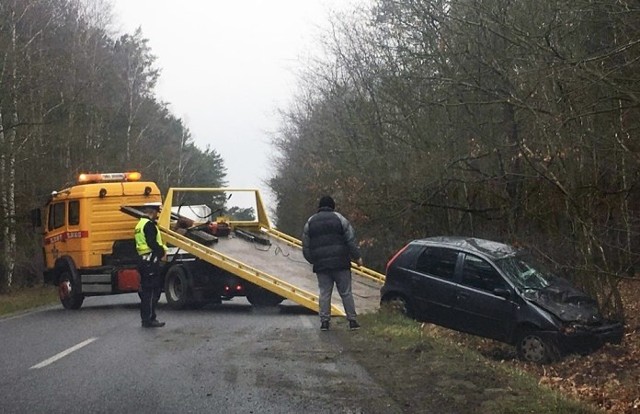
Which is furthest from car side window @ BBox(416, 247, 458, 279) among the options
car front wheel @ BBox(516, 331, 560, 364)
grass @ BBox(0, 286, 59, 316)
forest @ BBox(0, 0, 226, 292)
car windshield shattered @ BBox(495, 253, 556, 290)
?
forest @ BBox(0, 0, 226, 292)

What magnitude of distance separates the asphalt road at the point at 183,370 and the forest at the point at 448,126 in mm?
4969

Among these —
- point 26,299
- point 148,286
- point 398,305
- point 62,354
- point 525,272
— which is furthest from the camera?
point 26,299

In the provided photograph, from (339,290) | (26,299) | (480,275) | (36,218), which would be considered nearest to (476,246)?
(480,275)

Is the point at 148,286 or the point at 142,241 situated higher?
the point at 142,241

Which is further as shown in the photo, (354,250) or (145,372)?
(354,250)

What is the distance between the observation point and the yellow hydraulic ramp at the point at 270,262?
15281 millimetres

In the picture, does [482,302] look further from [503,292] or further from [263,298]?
[263,298]

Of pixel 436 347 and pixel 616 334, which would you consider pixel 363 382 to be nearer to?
pixel 436 347

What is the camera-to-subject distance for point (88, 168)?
33.5m

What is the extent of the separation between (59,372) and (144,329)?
4.09 metres

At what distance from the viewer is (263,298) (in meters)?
17.3

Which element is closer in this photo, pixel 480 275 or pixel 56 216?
pixel 480 275

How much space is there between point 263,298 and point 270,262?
1001 millimetres

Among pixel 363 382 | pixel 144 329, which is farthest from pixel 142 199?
pixel 363 382
